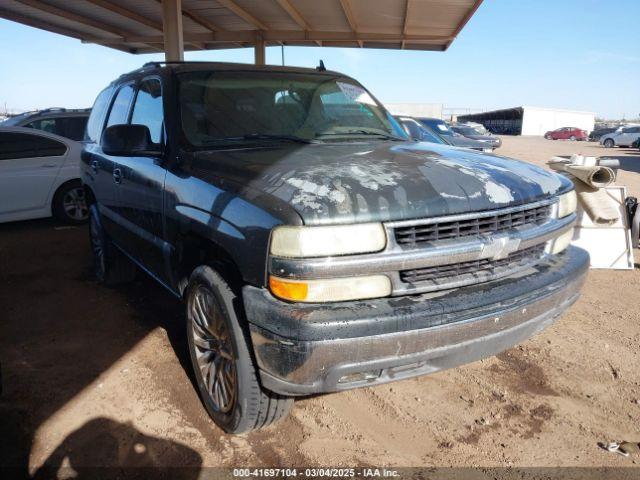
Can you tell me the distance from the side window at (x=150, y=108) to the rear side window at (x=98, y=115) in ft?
3.25

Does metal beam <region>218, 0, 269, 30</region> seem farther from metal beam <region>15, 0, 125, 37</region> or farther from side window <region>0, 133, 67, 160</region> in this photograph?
side window <region>0, 133, 67, 160</region>

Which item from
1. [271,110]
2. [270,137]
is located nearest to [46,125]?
[271,110]

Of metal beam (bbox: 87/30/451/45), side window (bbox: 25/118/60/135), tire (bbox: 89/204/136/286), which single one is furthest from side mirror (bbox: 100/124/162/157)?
metal beam (bbox: 87/30/451/45)

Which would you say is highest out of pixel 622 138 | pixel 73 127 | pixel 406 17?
pixel 406 17

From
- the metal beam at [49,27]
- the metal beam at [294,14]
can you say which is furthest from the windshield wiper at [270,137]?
the metal beam at [49,27]

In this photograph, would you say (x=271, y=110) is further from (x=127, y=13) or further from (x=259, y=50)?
(x=259, y=50)

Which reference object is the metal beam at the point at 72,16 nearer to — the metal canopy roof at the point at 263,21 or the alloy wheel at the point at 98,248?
the metal canopy roof at the point at 263,21

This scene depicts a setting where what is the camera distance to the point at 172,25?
876 centimetres

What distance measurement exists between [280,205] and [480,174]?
1065mm

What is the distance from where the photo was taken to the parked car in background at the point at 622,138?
33938mm

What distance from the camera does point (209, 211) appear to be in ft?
7.75

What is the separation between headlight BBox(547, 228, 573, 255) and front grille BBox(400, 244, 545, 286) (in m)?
0.23

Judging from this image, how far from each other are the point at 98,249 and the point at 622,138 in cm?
3864

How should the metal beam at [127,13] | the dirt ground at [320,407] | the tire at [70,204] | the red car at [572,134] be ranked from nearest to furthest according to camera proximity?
the dirt ground at [320,407] → the tire at [70,204] → the metal beam at [127,13] → the red car at [572,134]
